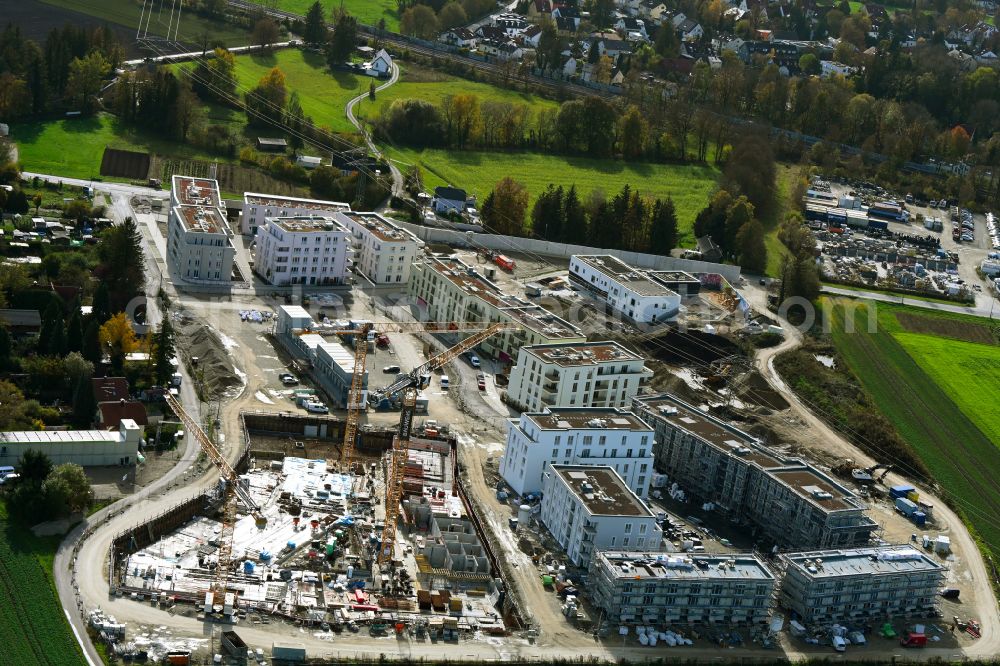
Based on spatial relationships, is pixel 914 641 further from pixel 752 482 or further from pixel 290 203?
pixel 290 203

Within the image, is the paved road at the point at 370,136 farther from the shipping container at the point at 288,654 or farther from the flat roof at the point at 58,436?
the shipping container at the point at 288,654

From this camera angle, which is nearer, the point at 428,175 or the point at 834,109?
the point at 428,175

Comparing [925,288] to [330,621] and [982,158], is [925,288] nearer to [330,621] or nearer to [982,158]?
[982,158]

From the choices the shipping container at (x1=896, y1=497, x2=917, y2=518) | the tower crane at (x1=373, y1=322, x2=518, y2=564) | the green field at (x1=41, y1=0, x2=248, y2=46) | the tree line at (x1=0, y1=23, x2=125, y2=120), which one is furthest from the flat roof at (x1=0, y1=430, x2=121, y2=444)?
the green field at (x1=41, y1=0, x2=248, y2=46)

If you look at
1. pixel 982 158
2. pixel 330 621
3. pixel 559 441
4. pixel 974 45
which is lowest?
pixel 330 621

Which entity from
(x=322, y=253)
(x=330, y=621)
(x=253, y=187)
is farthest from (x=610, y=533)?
(x=253, y=187)

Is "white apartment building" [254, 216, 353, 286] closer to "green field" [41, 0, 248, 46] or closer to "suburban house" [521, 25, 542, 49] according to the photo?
"green field" [41, 0, 248, 46]

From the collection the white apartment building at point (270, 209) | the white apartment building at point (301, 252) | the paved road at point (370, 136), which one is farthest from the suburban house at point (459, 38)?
the white apartment building at point (301, 252)
